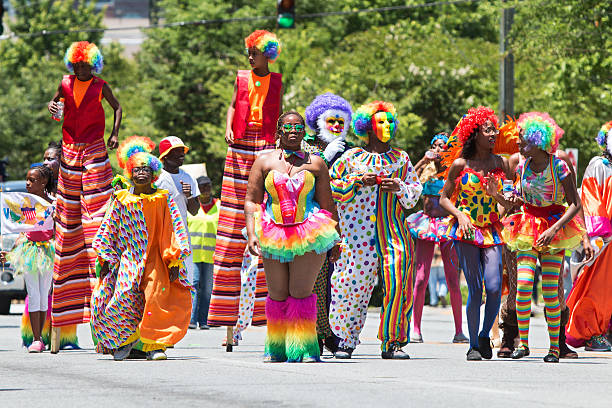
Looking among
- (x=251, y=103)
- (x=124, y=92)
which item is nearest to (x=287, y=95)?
(x=251, y=103)

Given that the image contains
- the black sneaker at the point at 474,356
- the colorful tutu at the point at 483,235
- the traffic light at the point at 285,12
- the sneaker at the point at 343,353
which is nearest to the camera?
the black sneaker at the point at 474,356

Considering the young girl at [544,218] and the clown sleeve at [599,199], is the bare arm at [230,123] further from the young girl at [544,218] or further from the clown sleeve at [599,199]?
the clown sleeve at [599,199]

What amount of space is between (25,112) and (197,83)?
26.1 feet

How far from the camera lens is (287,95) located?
35312mm

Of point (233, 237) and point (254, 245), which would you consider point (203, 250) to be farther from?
point (254, 245)

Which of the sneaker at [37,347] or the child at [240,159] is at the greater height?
the child at [240,159]

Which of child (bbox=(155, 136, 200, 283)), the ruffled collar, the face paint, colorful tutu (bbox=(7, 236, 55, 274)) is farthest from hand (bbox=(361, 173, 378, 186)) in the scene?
colorful tutu (bbox=(7, 236, 55, 274))

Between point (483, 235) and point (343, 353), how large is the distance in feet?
5.08

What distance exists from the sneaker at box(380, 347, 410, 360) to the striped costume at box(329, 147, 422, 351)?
37 millimetres

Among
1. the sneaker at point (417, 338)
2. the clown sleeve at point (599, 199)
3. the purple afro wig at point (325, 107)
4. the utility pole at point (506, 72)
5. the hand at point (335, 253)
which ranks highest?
the utility pole at point (506, 72)

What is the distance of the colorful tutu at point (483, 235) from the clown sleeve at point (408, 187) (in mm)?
390

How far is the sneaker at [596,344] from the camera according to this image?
516 inches

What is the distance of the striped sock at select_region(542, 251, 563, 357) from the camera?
11.4 metres

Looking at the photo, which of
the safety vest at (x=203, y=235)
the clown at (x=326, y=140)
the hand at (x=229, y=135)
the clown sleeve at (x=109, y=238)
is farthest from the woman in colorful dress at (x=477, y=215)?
the safety vest at (x=203, y=235)
